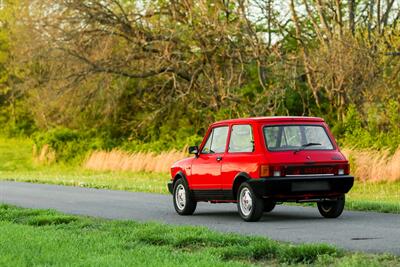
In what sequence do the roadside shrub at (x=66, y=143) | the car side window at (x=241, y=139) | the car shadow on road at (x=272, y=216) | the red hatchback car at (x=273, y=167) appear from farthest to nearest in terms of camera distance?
the roadside shrub at (x=66, y=143) < the car shadow on road at (x=272, y=216) < the car side window at (x=241, y=139) < the red hatchback car at (x=273, y=167)

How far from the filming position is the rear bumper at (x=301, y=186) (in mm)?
15500

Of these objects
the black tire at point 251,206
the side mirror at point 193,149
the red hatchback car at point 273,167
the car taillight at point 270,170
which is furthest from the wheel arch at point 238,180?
the side mirror at point 193,149

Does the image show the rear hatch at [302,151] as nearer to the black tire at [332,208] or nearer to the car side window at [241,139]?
the car side window at [241,139]

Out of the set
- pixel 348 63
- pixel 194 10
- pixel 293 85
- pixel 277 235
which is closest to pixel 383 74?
pixel 348 63

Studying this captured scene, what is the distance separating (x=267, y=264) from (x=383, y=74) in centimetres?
2346

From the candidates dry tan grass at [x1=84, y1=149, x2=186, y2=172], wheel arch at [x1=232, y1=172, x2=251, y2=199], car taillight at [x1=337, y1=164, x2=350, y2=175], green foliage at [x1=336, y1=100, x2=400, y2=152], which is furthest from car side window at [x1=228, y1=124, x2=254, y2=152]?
dry tan grass at [x1=84, y1=149, x2=186, y2=172]

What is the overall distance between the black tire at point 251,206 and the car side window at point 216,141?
111 cm

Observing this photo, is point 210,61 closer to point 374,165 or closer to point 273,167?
point 374,165

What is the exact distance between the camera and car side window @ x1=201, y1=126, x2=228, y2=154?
1710 cm

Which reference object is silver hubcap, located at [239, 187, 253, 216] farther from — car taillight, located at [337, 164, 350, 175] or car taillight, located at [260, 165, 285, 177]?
car taillight, located at [337, 164, 350, 175]

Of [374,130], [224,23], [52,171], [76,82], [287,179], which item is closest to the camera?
[287,179]

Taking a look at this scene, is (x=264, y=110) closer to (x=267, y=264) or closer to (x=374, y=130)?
(x=374, y=130)

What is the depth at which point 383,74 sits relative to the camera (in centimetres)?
3300

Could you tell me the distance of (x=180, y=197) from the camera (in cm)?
1805
